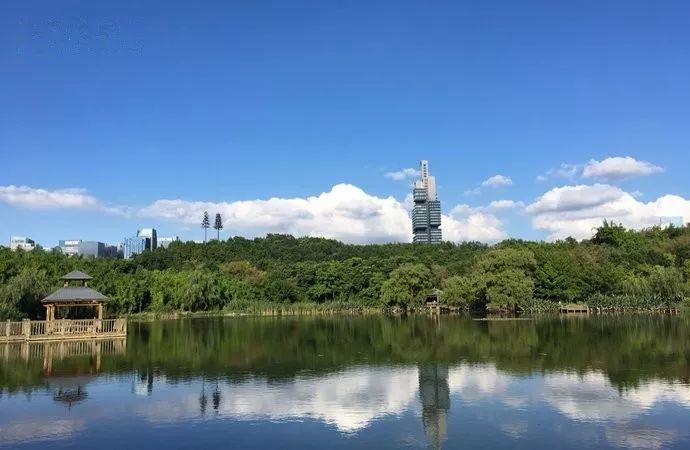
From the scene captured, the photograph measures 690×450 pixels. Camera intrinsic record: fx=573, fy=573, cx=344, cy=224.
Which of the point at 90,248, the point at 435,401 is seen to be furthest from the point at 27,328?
the point at 90,248

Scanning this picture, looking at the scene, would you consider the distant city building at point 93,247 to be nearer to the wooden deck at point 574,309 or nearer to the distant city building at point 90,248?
the distant city building at point 90,248

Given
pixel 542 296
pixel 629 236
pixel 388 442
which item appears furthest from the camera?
pixel 629 236

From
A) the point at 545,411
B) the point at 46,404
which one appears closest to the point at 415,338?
the point at 545,411

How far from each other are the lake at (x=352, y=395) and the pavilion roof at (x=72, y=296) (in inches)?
183

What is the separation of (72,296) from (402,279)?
34058 millimetres

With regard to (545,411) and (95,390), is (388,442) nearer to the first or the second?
(545,411)

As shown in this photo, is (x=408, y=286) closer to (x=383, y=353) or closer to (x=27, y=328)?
(x=383, y=353)

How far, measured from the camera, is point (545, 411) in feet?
45.0

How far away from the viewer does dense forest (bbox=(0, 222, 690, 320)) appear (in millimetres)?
51562

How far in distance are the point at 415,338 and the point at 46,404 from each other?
66.6ft

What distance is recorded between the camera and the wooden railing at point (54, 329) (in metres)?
31.3

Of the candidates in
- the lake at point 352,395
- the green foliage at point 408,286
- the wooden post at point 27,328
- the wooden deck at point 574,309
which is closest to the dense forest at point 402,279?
the green foliage at point 408,286

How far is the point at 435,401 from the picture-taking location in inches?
590

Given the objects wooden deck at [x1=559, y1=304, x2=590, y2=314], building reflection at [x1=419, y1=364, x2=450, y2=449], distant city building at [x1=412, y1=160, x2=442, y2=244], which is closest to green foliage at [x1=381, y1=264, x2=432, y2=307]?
wooden deck at [x1=559, y1=304, x2=590, y2=314]
